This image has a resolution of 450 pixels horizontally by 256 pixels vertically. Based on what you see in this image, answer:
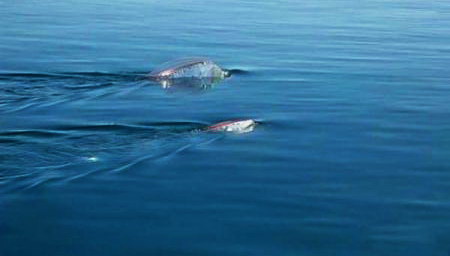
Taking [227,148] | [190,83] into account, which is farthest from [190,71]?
[227,148]

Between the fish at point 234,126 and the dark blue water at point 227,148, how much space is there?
17 centimetres

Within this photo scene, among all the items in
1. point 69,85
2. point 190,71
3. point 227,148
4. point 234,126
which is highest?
point 190,71

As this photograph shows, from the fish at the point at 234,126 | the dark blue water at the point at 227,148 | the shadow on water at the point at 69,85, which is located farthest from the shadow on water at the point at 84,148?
the shadow on water at the point at 69,85

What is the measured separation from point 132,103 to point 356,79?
15.5 feet

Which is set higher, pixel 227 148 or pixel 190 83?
pixel 190 83

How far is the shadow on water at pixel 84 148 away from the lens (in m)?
11.5

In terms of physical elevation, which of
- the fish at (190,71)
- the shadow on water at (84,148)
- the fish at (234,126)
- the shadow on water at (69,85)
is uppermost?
the fish at (190,71)

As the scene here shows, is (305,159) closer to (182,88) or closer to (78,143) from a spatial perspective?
(78,143)

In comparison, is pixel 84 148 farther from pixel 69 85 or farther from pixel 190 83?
pixel 190 83

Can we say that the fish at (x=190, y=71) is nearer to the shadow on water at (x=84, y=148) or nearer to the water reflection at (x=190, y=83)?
the water reflection at (x=190, y=83)

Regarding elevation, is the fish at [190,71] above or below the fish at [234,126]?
above

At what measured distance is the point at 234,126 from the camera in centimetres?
1395

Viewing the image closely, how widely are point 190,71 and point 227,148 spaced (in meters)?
5.26

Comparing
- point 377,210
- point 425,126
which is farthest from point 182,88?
point 377,210
